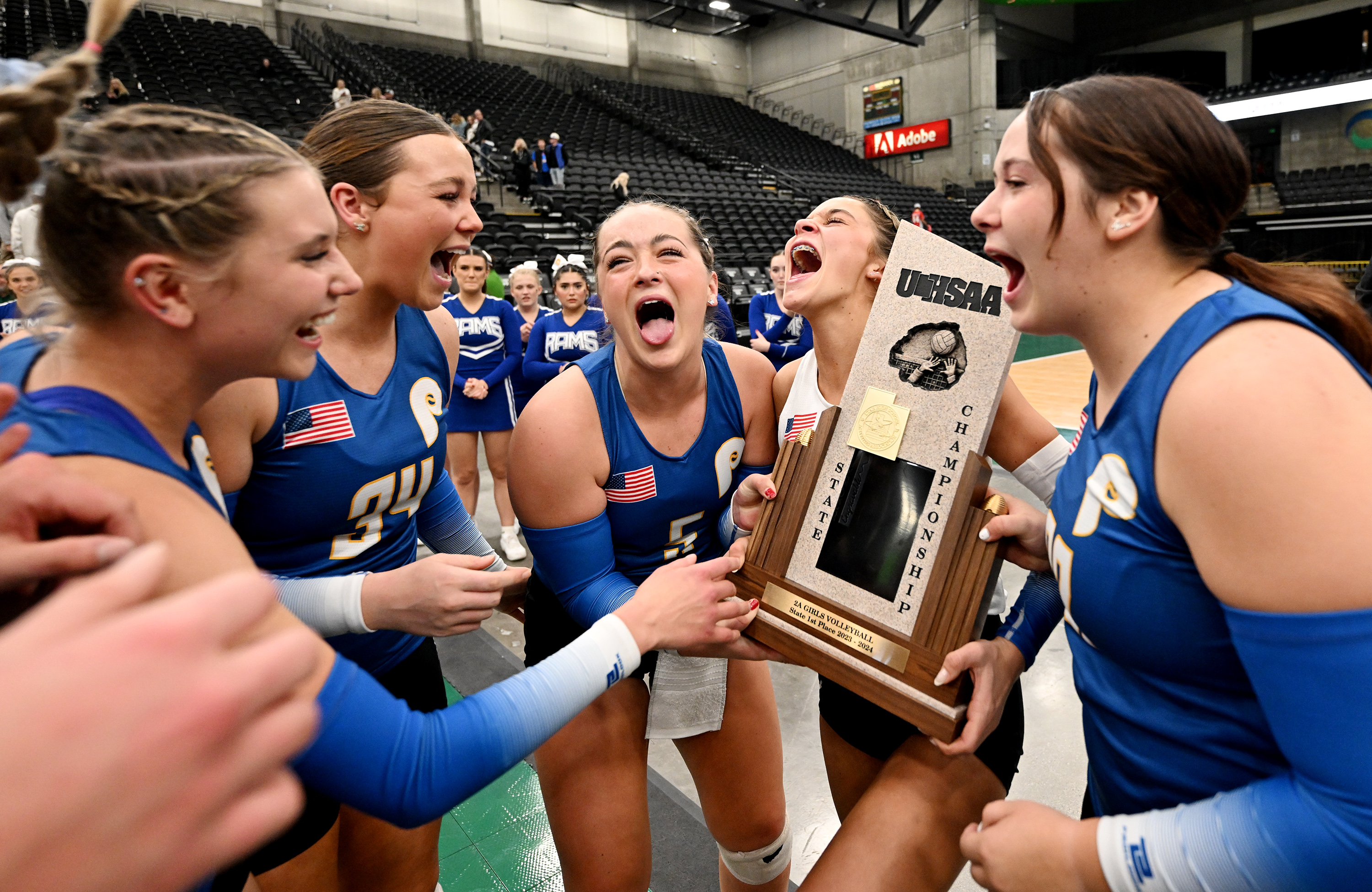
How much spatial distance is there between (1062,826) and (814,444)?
66 cm

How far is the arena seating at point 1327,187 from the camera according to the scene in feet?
55.2

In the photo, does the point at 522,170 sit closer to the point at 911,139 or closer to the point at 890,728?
the point at 890,728

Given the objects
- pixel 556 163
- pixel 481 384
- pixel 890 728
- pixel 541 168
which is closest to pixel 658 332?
pixel 890 728

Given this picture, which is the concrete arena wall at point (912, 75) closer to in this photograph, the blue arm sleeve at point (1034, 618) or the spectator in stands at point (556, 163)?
the spectator in stands at point (556, 163)

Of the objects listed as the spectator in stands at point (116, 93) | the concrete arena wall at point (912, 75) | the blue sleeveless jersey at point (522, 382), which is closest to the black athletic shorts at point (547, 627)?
the blue sleeveless jersey at point (522, 382)

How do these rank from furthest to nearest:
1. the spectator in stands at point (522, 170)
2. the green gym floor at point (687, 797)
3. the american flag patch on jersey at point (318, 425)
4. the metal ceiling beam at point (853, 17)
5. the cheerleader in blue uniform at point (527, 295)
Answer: the metal ceiling beam at point (853, 17) → the spectator in stands at point (522, 170) → the cheerleader in blue uniform at point (527, 295) → the green gym floor at point (687, 797) → the american flag patch on jersey at point (318, 425)

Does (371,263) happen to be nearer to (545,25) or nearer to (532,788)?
(532,788)

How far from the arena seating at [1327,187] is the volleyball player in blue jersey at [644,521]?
21.5 metres

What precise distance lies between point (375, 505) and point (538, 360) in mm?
3788

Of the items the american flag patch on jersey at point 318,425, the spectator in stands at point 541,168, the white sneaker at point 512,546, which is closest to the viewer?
the american flag patch on jersey at point 318,425

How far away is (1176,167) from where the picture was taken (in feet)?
2.89

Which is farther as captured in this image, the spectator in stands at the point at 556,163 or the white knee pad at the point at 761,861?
the spectator in stands at the point at 556,163

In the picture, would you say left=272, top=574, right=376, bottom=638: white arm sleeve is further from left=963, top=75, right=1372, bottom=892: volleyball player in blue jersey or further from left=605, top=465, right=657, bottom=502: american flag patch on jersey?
left=963, top=75, right=1372, bottom=892: volleyball player in blue jersey

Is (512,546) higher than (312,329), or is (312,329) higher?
(312,329)
